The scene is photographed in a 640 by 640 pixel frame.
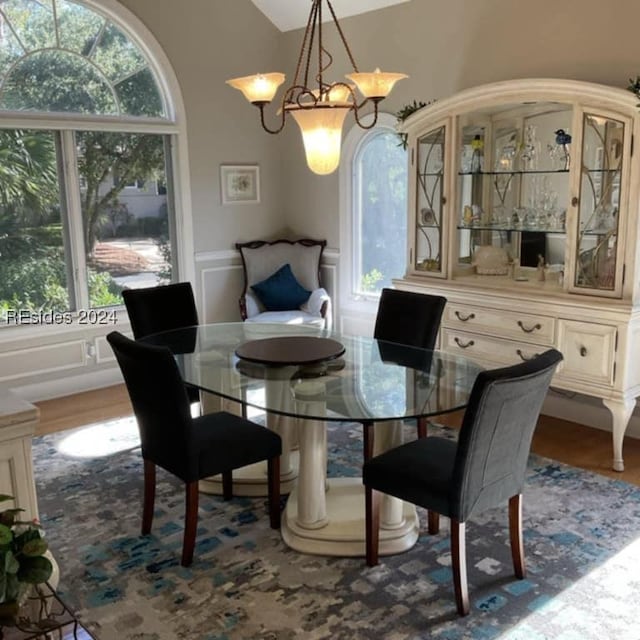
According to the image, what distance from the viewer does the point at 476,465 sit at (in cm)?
238

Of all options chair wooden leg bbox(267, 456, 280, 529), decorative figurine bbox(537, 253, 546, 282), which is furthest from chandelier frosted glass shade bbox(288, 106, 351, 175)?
decorative figurine bbox(537, 253, 546, 282)

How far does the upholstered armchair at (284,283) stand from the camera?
5.55 m

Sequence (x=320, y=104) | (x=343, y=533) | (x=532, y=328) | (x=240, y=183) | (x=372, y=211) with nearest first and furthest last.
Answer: (x=320, y=104), (x=343, y=533), (x=532, y=328), (x=372, y=211), (x=240, y=183)

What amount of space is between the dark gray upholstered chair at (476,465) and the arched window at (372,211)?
2.89m

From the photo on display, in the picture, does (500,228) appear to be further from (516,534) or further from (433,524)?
(516,534)

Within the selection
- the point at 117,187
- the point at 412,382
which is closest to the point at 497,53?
the point at 412,382

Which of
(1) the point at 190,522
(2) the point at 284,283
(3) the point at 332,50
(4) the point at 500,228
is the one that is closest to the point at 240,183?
(2) the point at 284,283

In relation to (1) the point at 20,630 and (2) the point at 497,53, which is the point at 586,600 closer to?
(1) the point at 20,630

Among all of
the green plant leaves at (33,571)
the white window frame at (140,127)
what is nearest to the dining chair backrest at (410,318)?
the green plant leaves at (33,571)

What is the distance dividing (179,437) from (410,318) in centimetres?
145

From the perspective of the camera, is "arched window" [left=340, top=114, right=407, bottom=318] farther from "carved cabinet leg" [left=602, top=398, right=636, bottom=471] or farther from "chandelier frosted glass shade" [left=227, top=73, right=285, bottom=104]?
"chandelier frosted glass shade" [left=227, top=73, right=285, bottom=104]

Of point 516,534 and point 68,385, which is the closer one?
point 516,534

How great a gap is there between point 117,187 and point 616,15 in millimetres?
3539

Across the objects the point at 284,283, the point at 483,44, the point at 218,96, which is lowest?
the point at 284,283
